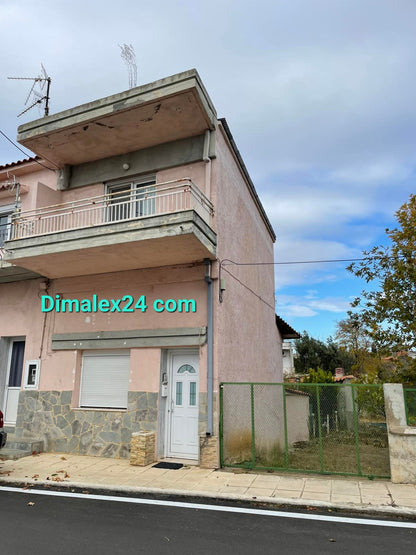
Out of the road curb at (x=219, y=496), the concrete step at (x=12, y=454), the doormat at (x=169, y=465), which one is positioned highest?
the concrete step at (x=12, y=454)

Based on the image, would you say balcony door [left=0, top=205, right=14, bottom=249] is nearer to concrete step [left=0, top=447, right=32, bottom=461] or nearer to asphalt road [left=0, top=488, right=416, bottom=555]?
concrete step [left=0, top=447, right=32, bottom=461]

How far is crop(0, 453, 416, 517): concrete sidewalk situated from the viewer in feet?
20.8

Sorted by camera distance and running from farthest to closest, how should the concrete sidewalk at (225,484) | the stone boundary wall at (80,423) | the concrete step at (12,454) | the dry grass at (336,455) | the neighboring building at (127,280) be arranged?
the stone boundary wall at (80,423) → the concrete step at (12,454) → the neighboring building at (127,280) → the dry grass at (336,455) → the concrete sidewalk at (225,484)

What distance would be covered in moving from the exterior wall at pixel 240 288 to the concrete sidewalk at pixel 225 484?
7.62 feet

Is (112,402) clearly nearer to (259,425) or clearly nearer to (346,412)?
(259,425)

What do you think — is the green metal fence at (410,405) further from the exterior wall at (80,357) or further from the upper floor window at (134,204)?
the upper floor window at (134,204)

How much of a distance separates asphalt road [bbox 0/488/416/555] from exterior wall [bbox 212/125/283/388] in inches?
147

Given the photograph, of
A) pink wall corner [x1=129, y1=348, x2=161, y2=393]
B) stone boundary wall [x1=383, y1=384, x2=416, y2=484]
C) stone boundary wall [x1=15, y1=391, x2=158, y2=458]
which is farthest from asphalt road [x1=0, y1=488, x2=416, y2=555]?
pink wall corner [x1=129, y1=348, x2=161, y2=393]

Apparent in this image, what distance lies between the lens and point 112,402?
1033cm

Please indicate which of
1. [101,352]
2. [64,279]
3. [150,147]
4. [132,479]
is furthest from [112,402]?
[150,147]

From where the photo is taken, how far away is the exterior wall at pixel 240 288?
997cm

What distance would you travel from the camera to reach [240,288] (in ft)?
37.6

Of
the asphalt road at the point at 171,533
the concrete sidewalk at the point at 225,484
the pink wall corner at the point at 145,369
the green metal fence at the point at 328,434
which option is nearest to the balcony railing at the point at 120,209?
the pink wall corner at the point at 145,369

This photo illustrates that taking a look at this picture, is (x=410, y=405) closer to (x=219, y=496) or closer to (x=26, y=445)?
(x=219, y=496)
